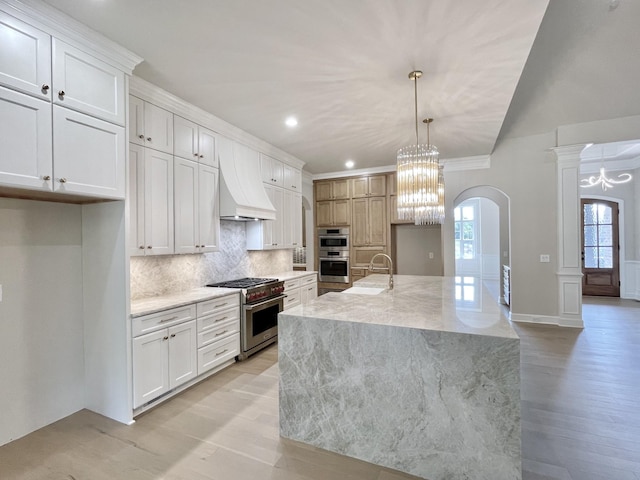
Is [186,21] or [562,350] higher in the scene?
[186,21]

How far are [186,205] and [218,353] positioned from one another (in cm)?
166

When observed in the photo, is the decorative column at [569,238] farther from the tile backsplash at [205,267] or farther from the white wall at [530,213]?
the tile backsplash at [205,267]

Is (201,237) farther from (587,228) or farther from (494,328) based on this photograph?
(587,228)

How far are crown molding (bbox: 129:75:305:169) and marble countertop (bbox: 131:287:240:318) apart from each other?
1.92 meters

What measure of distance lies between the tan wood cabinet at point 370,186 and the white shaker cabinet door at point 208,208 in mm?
3406

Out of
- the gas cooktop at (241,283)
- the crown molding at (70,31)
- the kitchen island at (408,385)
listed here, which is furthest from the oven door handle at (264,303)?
the crown molding at (70,31)

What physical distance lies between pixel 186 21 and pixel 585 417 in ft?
14.0

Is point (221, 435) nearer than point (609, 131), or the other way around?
point (221, 435)

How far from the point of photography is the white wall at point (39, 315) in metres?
2.26

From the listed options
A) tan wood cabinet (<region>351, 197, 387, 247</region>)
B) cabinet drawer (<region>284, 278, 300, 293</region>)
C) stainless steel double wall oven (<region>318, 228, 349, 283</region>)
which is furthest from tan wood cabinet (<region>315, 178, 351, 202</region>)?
cabinet drawer (<region>284, 278, 300, 293</region>)

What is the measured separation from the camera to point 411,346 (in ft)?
6.29

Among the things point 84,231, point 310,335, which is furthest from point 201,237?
point 310,335

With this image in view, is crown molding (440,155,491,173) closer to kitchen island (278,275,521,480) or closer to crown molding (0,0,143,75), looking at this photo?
kitchen island (278,275,521,480)

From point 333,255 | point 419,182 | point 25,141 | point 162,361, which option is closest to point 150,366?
point 162,361
